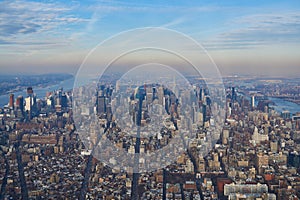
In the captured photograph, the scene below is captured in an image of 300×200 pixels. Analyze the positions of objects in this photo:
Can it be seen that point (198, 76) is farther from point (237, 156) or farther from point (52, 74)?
point (52, 74)

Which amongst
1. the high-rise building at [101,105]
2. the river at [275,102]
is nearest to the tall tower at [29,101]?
the river at [275,102]

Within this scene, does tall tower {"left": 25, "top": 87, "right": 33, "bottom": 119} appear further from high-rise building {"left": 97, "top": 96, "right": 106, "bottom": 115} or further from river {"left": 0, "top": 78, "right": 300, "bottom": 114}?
high-rise building {"left": 97, "top": 96, "right": 106, "bottom": 115}

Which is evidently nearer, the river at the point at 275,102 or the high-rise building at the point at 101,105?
the high-rise building at the point at 101,105

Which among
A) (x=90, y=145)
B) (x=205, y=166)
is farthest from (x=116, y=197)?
(x=205, y=166)

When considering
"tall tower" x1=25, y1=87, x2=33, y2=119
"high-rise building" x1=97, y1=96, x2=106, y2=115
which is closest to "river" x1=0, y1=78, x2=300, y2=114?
"tall tower" x1=25, y1=87, x2=33, y2=119

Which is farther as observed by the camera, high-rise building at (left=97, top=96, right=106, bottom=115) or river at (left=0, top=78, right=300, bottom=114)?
river at (left=0, top=78, right=300, bottom=114)

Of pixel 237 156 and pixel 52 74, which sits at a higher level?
pixel 52 74

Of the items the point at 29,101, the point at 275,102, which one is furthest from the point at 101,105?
the point at 275,102

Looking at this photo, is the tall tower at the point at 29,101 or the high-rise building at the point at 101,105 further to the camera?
the tall tower at the point at 29,101

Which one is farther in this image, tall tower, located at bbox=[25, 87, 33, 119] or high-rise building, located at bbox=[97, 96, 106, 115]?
tall tower, located at bbox=[25, 87, 33, 119]

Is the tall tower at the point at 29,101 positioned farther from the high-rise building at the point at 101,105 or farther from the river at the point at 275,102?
the high-rise building at the point at 101,105

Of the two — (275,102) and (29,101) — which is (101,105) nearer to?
(29,101)
